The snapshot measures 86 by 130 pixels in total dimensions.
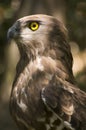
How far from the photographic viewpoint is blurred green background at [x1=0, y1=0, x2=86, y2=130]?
10.1 meters

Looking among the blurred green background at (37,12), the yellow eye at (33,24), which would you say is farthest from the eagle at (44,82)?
the blurred green background at (37,12)

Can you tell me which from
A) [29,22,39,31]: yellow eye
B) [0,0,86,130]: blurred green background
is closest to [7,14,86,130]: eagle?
[29,22,39,31]: yellow eye

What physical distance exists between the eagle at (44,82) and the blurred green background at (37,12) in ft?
10.0

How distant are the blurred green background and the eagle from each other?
3063 millimetres

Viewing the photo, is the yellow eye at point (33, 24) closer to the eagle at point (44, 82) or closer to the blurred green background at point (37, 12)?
the eagle at point (44, 82)

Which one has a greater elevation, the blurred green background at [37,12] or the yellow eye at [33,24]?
the yellow eye at [33,24]

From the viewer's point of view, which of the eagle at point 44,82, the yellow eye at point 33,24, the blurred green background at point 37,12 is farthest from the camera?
the blurred green background at point 37,12

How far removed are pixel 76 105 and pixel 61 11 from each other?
4.27m

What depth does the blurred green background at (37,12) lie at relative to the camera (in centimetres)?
1015

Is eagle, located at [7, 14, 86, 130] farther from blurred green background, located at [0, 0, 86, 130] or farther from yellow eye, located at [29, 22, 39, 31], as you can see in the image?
blurred green background, located at [0, 0, 86, 130]

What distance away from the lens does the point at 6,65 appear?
1100 centimetres

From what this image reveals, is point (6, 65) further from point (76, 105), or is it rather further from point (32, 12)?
point (76, 105)

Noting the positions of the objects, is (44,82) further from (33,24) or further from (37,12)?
(37,12)

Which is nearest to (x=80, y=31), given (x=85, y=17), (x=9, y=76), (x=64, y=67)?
(x=85, y=17)
